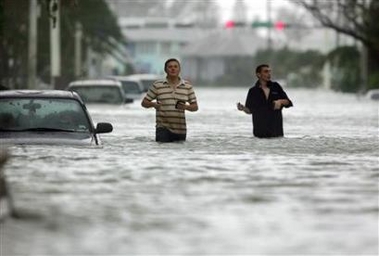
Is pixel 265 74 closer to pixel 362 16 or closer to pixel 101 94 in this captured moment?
pixel 101 94

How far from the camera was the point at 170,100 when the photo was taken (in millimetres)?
22141

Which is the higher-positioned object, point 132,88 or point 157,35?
point 157,35

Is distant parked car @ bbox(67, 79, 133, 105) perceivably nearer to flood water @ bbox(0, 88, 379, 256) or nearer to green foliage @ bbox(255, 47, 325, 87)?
flood water @ bbox(0, 88, 379, 256)

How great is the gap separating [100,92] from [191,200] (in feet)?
89.1

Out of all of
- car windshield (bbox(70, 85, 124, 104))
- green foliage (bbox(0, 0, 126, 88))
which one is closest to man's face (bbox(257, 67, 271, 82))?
green foliage (bbox(0, 0, 126, 88))

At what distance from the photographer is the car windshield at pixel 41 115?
19594mm

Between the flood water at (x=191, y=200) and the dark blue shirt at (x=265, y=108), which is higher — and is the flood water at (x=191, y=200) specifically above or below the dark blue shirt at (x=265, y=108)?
below

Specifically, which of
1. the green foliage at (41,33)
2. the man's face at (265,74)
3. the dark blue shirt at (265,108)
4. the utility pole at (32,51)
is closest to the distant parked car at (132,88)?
the utility pole at (32,51)

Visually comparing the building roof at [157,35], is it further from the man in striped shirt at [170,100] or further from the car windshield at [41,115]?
the car windshield at [41,115]

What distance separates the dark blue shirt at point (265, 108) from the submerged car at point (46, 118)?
4.92m

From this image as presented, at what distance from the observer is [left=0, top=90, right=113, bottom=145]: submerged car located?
1931cm

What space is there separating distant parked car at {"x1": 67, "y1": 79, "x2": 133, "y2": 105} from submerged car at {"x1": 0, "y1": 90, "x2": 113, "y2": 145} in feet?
61.7

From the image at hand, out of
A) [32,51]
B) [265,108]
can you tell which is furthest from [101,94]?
[265,108]

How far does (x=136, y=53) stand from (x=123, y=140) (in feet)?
573
